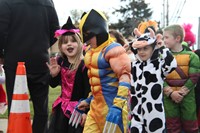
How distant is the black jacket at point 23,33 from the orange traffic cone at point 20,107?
34 centimetres

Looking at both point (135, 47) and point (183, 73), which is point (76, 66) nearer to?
point (135, 47)

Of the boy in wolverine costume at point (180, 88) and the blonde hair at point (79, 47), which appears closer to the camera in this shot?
the blonde hair at point (79, 47)

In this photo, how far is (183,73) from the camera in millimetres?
5520

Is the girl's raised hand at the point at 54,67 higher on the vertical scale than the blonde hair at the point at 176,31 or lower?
lower

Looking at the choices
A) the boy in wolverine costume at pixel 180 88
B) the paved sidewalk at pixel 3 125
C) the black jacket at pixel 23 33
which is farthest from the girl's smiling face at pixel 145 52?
the paved sidewalk at pixel 3 125

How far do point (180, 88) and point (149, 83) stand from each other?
1.08 metres

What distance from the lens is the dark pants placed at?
4.93 metres

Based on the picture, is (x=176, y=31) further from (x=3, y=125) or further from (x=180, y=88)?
(x=3, y=125)

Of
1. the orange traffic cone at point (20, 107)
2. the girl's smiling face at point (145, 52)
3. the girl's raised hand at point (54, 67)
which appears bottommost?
the orange traffic cone at point (20, 107)

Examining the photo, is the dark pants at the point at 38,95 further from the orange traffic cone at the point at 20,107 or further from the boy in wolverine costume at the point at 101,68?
the boy in wolverine costume at the point at 101,68

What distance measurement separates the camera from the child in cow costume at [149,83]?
4.53 metres

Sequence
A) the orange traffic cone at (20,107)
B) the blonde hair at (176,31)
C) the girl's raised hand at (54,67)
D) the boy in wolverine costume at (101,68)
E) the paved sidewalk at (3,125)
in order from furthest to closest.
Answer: the paved sidewalk at (3,125), the blonde hair at (176,31), the girl's raised hand at (54,67), the orange traffic cone at (20,107), the boy in wolverine costume at (101,68)

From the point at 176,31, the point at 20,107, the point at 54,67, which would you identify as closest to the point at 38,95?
the point at 54,67

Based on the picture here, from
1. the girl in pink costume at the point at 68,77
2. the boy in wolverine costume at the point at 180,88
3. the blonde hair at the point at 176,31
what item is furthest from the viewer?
the blonde hair at the point at 176,31
